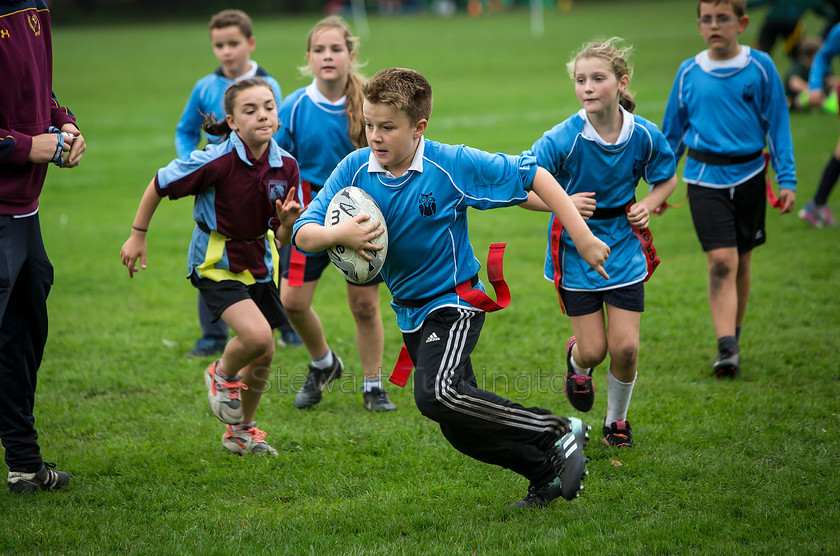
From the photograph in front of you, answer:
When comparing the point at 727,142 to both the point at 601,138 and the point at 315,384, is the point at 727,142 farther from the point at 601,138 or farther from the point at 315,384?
the point at 315,384

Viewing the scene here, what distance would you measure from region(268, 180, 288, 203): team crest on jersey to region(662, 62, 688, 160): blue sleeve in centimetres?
276

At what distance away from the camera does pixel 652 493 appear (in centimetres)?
408

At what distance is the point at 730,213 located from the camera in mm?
5801

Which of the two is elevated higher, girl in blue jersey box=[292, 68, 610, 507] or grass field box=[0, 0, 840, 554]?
girl in blue jersey box=[292, 68, 610, 507]

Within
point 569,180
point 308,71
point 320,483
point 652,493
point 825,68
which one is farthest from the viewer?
point 825,68

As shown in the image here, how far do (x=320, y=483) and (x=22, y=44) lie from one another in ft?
8.54

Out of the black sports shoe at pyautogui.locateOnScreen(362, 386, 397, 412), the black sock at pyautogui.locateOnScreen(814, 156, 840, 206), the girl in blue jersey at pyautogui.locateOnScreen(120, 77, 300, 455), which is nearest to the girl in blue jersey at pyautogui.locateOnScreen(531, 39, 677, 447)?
the black sports shoe at pyautogui.locateOnScreen(362, 386, 397, 412)

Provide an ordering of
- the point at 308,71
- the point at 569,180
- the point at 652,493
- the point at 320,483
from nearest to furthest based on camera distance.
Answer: the point at 652,493, the point at 320,483, the point at 569,180, the point at 308,71

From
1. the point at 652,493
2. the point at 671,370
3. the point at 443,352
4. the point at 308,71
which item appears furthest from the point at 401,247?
the point at 671,370

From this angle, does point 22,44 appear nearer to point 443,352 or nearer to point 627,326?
point 443,352

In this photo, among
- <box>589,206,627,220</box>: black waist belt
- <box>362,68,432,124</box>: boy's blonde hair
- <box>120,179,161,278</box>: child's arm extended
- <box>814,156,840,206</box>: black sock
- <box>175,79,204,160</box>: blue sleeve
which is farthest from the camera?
<box>814,156,840,206</box>: black sock

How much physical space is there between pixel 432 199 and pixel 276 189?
1215 millimetres

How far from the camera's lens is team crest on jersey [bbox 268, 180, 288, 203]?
15.0 ft

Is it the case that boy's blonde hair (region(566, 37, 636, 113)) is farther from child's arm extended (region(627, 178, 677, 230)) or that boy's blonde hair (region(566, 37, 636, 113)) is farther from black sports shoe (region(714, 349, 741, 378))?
black sports shoe (region(714, 349, 741, 378))
